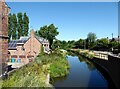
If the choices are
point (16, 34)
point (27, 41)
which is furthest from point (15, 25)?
point (27, 41)

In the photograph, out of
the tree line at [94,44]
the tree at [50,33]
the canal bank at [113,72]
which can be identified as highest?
the tree at [50,33]

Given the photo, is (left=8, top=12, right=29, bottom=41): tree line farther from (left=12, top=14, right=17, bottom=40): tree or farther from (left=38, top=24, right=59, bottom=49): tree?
(left=38, top=24, right=59, bottom=49): tree

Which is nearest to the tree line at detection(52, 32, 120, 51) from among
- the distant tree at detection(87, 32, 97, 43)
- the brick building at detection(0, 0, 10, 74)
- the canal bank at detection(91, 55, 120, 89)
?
the distant tree at detection(87, 32, 97, 43)

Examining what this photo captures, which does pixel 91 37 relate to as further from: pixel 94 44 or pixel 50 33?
pixel 50 33

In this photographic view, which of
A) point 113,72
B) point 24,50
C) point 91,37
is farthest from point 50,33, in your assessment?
point 113,72

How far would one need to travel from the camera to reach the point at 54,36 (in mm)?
91375

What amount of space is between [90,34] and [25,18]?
46.2 metres

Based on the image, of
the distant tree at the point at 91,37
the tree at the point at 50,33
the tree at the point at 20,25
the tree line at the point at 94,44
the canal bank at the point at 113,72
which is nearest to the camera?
the canal bank at the point at 113,72

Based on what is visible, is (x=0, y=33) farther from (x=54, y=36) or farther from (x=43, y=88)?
(x=54, y=36)

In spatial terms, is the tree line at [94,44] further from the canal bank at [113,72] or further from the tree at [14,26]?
the canal bank at [113,72]

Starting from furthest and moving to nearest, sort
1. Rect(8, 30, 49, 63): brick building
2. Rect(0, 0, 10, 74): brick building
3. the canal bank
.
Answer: Rect(8, 30, 49, 63): brick building, the canal bank, Rect(0, 0, 10, 74): brick building

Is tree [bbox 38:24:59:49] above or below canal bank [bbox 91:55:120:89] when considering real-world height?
above

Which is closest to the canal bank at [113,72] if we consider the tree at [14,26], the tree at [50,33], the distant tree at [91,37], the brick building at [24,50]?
the brick building at [24,50]

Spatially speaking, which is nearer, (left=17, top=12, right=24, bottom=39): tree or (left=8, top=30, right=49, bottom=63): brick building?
(left=8, top=30, right=49, bottom=63): brick building
